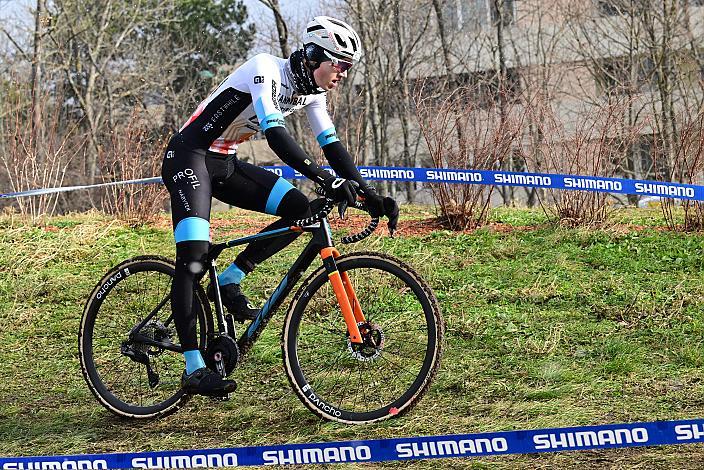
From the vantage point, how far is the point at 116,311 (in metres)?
5.54

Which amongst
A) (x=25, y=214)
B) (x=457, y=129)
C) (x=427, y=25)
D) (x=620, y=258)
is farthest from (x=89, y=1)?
(x=620, y=258)

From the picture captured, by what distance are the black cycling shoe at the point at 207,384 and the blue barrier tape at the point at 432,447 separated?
3.55 ft

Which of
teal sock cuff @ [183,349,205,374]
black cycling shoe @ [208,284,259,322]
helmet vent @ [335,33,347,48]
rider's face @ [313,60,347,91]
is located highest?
helmet vent @ [335,33,347,48]

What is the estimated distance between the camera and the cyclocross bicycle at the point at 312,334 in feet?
15.6

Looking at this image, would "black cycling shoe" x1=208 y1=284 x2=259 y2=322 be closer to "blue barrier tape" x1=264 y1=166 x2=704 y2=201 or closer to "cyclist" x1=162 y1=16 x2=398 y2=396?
"cyclist" x1=162 y1=16 x2=398 y2=396

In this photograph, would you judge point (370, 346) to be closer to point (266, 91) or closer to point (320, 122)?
point (320, 122)

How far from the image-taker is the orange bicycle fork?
4.73m

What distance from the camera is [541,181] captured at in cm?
809

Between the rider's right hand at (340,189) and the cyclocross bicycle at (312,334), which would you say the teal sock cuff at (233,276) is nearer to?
the cyclocross bicycle at (312,334)

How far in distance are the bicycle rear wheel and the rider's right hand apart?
1.19m

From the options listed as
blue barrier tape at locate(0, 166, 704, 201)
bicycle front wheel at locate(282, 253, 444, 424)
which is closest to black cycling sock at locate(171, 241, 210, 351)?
bicycle front wheel at locate(282, 253, 444, 424)

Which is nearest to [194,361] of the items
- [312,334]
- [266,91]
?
[312,334]

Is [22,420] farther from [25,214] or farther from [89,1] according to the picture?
[89,1]

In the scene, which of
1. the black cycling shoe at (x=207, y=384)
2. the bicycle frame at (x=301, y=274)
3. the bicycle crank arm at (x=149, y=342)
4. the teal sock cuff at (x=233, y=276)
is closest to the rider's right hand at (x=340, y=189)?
the bicycle frame at (x=301, y=274)
